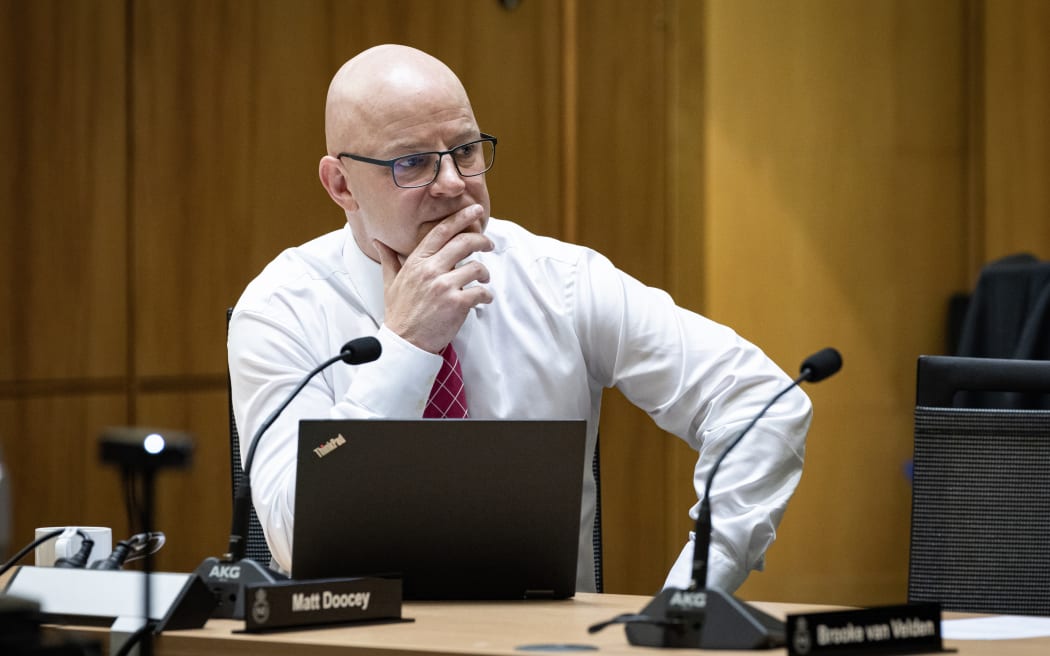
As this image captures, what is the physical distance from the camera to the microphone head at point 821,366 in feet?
4.96

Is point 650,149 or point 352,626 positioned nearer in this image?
point 352,626

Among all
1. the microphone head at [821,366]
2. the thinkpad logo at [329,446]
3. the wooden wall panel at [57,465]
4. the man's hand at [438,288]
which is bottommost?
the wooden wall panel at [57,465]

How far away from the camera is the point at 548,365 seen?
2.25 metres

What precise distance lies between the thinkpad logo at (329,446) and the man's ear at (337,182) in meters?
0.72

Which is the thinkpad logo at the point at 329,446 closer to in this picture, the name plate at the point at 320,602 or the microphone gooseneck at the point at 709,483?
the name plate at the point at 320,602

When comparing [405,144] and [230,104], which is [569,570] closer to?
[405,144]

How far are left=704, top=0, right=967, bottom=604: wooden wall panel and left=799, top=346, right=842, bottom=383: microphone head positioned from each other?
8.14ft

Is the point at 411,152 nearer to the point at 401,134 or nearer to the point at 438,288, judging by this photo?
the point at 401,134

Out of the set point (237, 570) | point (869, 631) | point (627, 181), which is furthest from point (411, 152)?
point (627, 181)

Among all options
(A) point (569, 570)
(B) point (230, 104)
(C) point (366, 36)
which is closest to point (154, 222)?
(B) point (230, 104)

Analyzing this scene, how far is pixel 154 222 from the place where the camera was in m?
3.45

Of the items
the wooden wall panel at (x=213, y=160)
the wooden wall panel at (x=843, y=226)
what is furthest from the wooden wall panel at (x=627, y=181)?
the wooden wall panel at (x=213, y=160)

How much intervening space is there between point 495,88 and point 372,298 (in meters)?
1.85

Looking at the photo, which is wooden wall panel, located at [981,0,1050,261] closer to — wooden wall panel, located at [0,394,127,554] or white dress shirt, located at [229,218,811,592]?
white dress shirt, located at [229,218,811,592]
